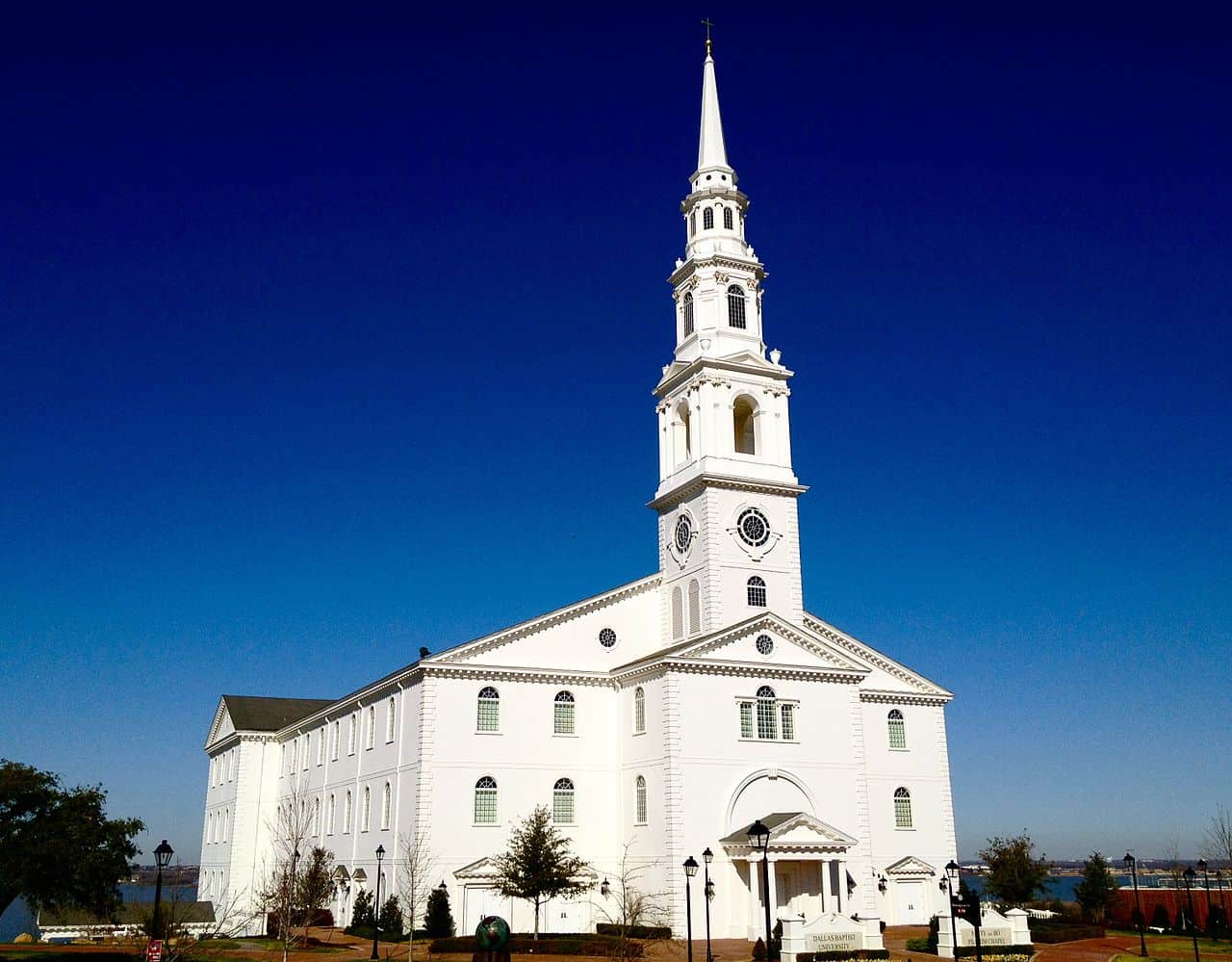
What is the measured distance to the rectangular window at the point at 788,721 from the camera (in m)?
47.3

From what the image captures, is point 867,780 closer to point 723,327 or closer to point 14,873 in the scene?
point 723,327

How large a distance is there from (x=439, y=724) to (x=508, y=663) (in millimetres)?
3827

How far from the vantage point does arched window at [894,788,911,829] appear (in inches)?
2083

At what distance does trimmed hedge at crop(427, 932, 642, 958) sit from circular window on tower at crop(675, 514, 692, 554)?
58.5ft

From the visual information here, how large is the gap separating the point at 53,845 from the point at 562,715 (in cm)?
1940

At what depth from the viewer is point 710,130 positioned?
190 ft

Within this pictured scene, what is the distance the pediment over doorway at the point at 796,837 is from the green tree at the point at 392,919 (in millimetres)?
12507

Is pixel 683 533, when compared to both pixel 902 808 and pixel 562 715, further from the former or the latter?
pixel 902 808

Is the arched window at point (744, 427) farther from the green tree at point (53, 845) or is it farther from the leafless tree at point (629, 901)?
the green tree at point (53, 845)

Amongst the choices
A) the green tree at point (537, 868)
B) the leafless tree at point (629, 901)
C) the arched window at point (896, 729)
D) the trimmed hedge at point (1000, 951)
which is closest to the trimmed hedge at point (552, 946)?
the leafless tree at point (629, 901)

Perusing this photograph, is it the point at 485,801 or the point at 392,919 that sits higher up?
the point at 485,801

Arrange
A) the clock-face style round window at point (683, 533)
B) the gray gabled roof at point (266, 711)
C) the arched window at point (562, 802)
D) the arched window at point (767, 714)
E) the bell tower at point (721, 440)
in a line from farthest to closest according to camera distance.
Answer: the gray gabled roof at point (266, 711) < the clock-face style round window at point (683, 533) < the bell tower at point (721, 440) < the arched window at point (562, 802) < the arched window at point (767, 714)

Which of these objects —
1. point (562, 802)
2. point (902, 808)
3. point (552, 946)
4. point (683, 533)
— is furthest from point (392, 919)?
point (902, 808)

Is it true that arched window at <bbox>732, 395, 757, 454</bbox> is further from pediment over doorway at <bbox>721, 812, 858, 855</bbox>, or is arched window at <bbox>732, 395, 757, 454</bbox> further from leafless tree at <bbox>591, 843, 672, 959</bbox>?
leafless tree at <bbox>591, 843, 672, 959</bbox>
